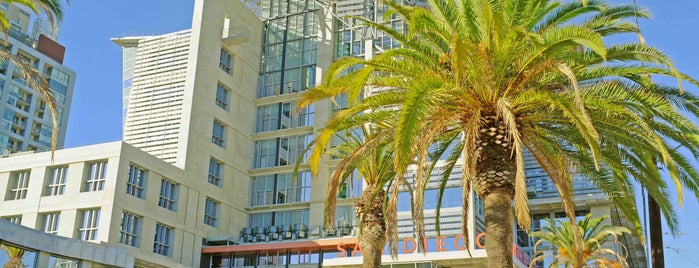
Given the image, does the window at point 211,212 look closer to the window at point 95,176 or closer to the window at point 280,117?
the window at point 280,117

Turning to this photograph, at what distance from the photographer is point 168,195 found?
46.7 m

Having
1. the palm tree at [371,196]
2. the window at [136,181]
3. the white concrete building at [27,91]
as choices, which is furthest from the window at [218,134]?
the white concrete building at [27,91]

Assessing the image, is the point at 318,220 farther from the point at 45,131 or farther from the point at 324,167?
the point at 45,131

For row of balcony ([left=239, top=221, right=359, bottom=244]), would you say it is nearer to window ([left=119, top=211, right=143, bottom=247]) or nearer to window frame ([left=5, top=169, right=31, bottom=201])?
window ([left=119, top=211, right=143, bottom=247])

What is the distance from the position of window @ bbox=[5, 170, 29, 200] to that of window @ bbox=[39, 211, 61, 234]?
2.24 m

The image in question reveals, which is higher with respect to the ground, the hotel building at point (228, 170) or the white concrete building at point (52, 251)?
the hotel building at point (228, 170)

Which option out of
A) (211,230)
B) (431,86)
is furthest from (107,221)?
(431,86)

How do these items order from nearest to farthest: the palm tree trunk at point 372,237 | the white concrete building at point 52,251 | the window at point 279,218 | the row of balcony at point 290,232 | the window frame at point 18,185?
the palm tree trunk at point 372,237 → the white concrete building at point 52,251 → the window frame at point 18,185 → the row of balcony at point 290,232 → the window at point 279,218

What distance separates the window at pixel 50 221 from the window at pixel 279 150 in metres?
16.5

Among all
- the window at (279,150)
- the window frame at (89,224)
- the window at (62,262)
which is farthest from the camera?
the window at (279,150)

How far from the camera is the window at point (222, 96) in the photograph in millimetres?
53719

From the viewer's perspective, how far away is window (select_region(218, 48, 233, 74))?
54.8 metres

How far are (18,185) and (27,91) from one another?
60.0 metres

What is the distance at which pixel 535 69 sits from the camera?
15938 mm
